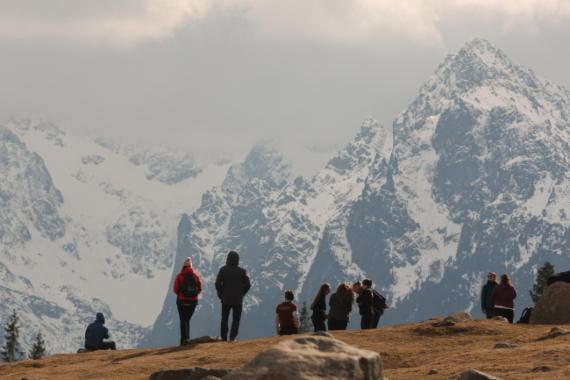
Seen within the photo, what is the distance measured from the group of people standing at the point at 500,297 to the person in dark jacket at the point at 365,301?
4050 millimetres

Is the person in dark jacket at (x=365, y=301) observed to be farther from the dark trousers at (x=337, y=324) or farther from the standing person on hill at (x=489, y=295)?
the standing person on hill at (x=489, y=295)

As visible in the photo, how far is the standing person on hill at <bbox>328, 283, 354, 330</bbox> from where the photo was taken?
58.9 metres

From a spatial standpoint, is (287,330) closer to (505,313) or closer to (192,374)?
(505,313)

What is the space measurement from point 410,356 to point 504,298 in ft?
37.0

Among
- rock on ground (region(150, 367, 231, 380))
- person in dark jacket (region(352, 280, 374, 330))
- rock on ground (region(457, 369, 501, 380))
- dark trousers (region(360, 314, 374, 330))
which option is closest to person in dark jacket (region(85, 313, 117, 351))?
person in dark jacket (region(352, 280, 374, 330))

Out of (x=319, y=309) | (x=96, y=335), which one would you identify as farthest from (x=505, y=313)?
(x=96, y=335)

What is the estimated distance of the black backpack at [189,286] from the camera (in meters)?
54.3

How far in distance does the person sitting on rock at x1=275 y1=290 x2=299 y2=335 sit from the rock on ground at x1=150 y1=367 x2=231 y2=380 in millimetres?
13825

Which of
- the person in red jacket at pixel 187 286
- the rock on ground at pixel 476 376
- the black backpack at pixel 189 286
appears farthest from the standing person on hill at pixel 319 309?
the rock on ground at pixel 476 376

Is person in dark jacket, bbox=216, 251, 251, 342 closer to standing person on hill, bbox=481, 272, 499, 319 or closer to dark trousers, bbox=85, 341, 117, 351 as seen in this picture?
dark trousers, bbox=85, 341, 117, 351

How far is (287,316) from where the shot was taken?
2245 inches

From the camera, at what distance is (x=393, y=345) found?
171ft

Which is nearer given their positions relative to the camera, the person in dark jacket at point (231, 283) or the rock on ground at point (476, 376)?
the rock on ground at point (476, 376)

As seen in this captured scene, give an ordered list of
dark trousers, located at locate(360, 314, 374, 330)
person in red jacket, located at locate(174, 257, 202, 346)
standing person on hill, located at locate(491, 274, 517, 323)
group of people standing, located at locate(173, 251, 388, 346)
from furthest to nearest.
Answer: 1. dark trousers, located at locate(360, 314, 374, 330)
2. standing person on hill, located at locate(491, 274, 517, 323)
3. group of people standing, located at locate(173, 251, 388, 346)
4. person in red jacket, located at locate(174, 257, 202, 346)
